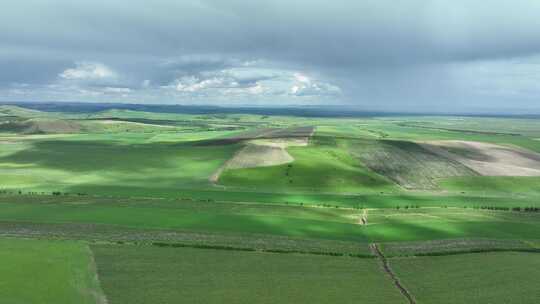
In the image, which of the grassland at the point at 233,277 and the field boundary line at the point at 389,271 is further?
the field boundary line at the point at 389,271

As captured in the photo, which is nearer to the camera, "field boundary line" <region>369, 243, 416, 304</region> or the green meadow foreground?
"field boundary line" <region>369, 243, 416, 304</region>

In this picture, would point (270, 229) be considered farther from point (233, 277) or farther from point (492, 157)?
point (492, 157)

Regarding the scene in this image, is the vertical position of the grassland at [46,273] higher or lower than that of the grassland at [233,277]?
higher

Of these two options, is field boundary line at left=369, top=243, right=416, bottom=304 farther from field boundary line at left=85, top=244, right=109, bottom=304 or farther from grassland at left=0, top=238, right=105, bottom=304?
grassland at left=0, top=238, right=105, bottom=304

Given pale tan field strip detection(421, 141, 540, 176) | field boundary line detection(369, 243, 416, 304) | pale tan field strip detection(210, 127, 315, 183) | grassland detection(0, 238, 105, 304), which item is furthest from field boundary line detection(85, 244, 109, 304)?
pale tan field strip detection(421, 141, 540, 176)

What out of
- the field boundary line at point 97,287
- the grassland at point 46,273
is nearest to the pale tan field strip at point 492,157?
the field boundary line at point 97,287

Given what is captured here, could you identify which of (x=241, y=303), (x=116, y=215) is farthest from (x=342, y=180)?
(x=241, y=303)

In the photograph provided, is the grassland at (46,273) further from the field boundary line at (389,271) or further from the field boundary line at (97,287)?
the field boundary line at (389,271)
